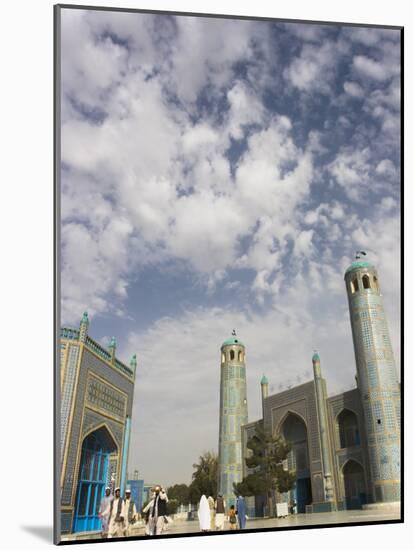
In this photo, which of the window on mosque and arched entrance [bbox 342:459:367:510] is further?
the window on mosque

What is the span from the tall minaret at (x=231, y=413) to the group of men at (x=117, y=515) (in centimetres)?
134

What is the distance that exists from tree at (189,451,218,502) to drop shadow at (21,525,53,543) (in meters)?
2.07

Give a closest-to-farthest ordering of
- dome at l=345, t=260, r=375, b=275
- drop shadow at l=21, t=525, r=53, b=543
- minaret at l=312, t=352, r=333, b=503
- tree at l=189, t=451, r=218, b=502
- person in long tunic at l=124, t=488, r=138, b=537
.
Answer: drop shadow at l=21, t=525, r=53, b=543 < person in long tunic at l=124, t=488, r=138, b=537 < tree at l=189, t=451, r=218, b=502 < dome at l=345, t=260, r=375, b=275 < minaret at l=312, t=352, r=333, b=503

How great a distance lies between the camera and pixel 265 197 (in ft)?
30.0

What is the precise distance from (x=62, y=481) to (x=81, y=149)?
3.95 meters

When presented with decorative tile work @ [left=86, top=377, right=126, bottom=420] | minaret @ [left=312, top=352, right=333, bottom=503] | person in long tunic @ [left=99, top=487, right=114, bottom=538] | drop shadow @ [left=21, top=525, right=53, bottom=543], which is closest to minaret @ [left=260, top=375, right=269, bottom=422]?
minaret @ [left=312, top=352, right=333, bottom=503]

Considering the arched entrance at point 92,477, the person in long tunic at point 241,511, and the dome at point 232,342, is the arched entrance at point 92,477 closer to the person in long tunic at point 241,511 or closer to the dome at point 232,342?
the person in long tunic at point 241,511

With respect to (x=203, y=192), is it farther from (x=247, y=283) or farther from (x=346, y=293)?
(x=346, y=293)

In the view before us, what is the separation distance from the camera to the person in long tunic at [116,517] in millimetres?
7621

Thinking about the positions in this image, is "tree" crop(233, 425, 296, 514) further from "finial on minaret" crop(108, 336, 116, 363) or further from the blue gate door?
"finial on minaret" crop(108, 336, 116, 363)

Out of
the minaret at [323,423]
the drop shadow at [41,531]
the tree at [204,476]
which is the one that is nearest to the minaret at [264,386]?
the minaret at [323,423]

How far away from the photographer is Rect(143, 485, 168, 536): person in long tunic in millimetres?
7762

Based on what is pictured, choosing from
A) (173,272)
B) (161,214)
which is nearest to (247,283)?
(173,272)

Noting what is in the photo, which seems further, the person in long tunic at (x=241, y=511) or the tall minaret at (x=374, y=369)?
the tall minaret at (x=374, y=369)
